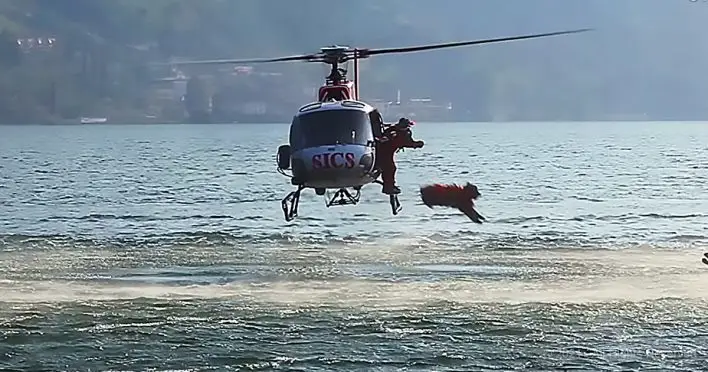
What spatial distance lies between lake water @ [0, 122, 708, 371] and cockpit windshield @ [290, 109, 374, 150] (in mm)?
3484

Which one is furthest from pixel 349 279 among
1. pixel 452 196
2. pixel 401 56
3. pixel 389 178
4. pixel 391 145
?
pixel 401 56

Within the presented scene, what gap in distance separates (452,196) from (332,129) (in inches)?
181

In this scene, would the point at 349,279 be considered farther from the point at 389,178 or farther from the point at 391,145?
the point at 391,145

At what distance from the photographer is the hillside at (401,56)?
10981cm

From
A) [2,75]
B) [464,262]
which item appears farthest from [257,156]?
[464,262]

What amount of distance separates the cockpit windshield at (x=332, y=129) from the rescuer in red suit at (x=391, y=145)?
2.52 feet

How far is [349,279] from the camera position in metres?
29.4

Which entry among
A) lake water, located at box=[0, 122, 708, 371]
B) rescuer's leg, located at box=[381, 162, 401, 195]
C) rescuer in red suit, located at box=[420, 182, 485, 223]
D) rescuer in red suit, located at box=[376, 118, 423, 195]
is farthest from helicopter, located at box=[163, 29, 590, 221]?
lake water, located at box=[0, 122, 708, 371]

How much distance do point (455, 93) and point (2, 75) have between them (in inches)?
1815

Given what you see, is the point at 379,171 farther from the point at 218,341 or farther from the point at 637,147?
the point at 637,147

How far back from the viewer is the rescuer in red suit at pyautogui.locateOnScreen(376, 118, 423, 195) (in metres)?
25.1

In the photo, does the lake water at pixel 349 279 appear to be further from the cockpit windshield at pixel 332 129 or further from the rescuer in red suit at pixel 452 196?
the cockpit windshield at pixel 332 129

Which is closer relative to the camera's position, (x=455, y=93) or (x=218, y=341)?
(x=218, y=341)

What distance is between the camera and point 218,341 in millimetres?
22844
